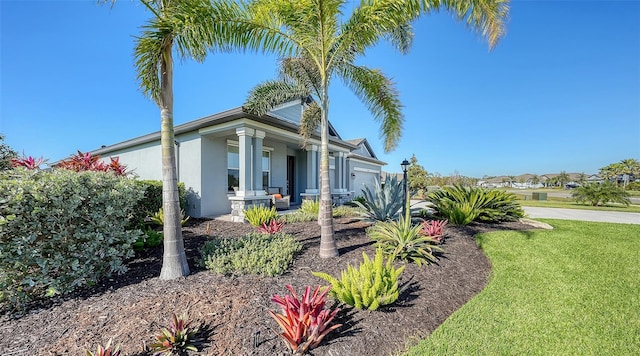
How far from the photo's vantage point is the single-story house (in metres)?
8.70

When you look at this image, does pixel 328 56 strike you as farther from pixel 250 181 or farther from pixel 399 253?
pixel 250 181

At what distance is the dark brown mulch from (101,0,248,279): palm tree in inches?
24.7

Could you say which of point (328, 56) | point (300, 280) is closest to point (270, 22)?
point (328, 56)

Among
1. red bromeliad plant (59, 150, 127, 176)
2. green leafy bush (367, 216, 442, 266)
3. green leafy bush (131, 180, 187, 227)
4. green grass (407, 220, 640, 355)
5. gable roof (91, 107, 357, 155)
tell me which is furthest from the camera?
gable roof (91, 107, 357, 155)

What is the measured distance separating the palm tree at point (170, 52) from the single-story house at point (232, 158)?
164 inches

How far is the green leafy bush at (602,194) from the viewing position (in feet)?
54.0

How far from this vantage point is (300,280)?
3.75 metres

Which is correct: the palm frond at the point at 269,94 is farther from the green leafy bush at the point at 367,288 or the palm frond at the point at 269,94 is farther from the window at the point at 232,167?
the green leafy bush at the point at 367,288

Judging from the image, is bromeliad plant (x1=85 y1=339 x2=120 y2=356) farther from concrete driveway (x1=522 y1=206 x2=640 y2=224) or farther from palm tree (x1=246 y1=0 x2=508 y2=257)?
concrete driveway (x1=522 y1=206 x2=640 y2=224)

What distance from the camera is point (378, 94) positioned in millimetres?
6406

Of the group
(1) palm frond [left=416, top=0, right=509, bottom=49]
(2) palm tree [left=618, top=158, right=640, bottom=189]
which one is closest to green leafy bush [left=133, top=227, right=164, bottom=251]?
(1) palm frond [left=416, top=0, right=509, bottom=49]

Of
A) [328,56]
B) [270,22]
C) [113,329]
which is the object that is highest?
[270,22]

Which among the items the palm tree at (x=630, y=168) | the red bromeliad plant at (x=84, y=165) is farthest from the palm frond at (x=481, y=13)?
the palm tree at (x=630, y=168)

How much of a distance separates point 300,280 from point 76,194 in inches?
135
